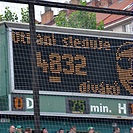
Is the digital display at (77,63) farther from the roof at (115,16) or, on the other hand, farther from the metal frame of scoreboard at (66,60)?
the roof at (115,16)

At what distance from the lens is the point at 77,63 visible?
1614 centimetres

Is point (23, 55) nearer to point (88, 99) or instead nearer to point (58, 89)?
point (58, 89)

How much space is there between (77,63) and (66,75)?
553mm

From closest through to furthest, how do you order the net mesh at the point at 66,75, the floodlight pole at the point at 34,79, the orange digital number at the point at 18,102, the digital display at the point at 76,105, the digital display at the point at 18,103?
the floodlight pole at the point at 34,79
the net mesh at the point at 66,75
the digital display at the point at 18,103
the orange digital number at the point at 18,102
the digital display at the point at 76,105

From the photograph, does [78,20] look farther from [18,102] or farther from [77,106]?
[18,102]

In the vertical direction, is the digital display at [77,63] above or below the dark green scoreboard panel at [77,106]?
above

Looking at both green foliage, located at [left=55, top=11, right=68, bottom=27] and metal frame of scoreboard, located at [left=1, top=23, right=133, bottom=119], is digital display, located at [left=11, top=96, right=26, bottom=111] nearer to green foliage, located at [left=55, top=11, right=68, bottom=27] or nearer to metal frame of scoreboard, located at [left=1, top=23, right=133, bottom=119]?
metal frame of scoreboard, located at [left=1, top=23, right=133, bottom=119]

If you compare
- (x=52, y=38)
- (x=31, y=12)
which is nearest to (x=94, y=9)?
(x=31, y=12)

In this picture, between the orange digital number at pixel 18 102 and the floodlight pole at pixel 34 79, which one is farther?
the orange digital number at pixel 18 102

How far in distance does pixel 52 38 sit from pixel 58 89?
3.77 feet

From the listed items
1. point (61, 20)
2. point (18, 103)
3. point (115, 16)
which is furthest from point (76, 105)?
point (115, 16)

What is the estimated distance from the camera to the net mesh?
15.2 meters

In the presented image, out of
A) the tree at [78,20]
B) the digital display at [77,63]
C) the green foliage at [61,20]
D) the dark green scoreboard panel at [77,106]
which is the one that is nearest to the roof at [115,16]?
the tree at [78,20]

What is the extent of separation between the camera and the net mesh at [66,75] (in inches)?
599
